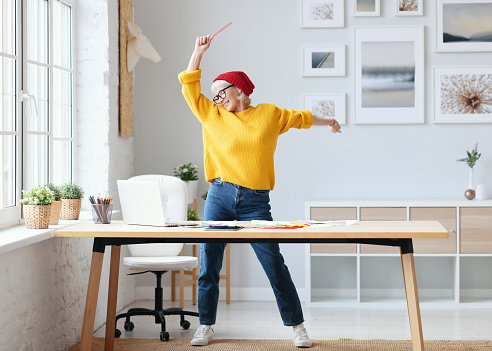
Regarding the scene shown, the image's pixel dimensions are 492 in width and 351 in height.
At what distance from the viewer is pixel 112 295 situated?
3.54 metres

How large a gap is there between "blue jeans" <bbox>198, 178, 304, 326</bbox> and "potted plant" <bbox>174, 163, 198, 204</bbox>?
1.25 metres

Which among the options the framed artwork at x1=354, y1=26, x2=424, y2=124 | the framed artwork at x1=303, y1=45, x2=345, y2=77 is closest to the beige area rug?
the framed artwork at x1=354, y1=26, x2=424, y2=124

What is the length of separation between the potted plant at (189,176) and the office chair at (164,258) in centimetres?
68

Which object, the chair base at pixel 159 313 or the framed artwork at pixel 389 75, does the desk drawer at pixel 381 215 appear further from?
the chair base at pixel 159 313

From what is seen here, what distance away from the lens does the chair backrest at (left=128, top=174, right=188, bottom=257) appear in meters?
3.96

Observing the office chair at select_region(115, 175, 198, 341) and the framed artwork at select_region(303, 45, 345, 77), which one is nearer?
the office chair at select_region(115, 175, 198, 341)

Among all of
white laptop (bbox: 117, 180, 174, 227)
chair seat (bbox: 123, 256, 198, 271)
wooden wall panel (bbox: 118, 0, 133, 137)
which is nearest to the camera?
white laptop (bbox: 117, 180, 174, 227)

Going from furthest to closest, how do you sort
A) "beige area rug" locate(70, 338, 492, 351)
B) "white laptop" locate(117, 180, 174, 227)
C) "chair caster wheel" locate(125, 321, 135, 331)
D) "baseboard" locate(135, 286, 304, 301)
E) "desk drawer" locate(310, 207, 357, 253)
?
"baseboard" locate(135, 286, 304, 301), "desk drawer" locate(310, 207, 357, 253), "chair caster wheel" locate(125, 321, 135, 331), "beige area rug" locate(70, 338, 492, 351), "white laptop" locate(117, 180, 174, 227)

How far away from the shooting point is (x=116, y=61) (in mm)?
4520

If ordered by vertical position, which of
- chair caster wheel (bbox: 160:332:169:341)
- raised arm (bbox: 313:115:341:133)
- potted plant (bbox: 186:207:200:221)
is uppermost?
raised arm (bbox: 313:115:341:133)

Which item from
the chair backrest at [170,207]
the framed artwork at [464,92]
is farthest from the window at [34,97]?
the framed artwork at [464,92]

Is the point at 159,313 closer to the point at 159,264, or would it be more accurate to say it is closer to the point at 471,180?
the point at 159,264

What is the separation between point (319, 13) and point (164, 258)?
2253mm

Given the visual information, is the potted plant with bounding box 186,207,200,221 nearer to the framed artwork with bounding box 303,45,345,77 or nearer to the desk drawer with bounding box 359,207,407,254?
the desk drawer with bounding box 359,207,407,254
